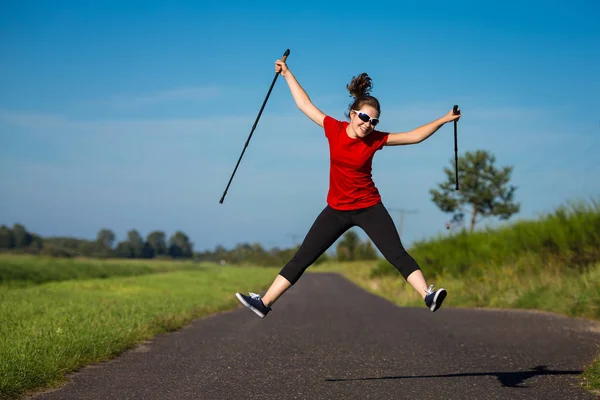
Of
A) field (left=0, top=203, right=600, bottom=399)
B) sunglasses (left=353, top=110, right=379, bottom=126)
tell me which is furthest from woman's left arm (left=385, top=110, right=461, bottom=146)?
field (left=0, top=203, right=600, bottom=399)

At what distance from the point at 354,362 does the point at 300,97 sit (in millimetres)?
3361

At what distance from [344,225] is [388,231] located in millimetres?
410

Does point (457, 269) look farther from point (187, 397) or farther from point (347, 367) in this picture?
point (187, 397)

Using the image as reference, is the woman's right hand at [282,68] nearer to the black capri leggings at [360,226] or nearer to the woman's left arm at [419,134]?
the woman's left arm at [419,134]

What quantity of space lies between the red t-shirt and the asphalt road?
173 cm

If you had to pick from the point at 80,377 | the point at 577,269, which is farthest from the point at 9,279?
the point at 80,377

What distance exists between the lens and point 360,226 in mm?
6410

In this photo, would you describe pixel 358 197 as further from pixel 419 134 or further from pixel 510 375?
pixel 510 375

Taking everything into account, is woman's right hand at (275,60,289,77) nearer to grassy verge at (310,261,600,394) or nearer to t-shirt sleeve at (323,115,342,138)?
t-shirt sleeve at (323,115,342,138)

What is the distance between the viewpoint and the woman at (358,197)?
630 centimetres

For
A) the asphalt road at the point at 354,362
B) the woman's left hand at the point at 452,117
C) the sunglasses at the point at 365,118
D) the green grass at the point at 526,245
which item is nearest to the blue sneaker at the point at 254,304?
the asphalt road at the point at 354,362

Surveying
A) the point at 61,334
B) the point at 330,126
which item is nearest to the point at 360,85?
the point at 330,126

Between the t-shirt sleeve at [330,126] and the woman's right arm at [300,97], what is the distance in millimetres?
70

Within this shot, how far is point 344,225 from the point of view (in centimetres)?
645
